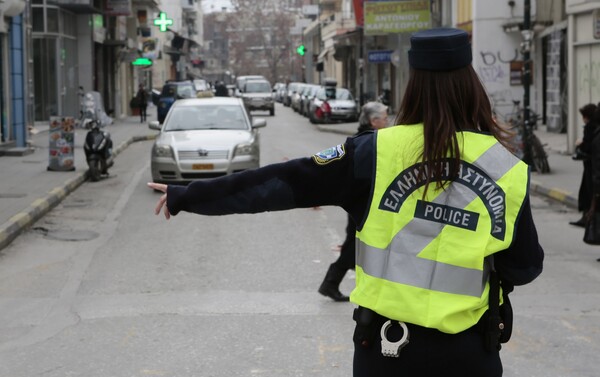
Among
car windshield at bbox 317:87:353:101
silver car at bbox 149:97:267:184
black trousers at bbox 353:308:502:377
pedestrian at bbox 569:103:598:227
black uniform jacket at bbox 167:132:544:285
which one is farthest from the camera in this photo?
car windshield at bbox 317:87:353:101

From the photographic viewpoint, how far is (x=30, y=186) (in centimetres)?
1786

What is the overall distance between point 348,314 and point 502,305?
5.15 m

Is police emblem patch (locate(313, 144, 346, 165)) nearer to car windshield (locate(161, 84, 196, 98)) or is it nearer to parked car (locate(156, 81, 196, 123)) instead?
parked car (locate(156, 81, 196, 123))

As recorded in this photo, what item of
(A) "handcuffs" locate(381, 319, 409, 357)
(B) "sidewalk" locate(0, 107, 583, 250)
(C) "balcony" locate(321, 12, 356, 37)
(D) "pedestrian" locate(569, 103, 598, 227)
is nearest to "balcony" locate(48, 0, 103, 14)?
(B) "sidewalk" locate(0, 107, 583, 250)

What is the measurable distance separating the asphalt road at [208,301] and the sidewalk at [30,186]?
0.79 ft

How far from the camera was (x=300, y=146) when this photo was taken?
2947 centimetres

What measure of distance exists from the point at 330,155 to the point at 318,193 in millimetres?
123

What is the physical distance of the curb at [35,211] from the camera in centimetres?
1254

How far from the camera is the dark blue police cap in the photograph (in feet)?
9.89

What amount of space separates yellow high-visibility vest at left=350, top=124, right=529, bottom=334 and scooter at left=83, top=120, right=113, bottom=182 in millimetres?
17318

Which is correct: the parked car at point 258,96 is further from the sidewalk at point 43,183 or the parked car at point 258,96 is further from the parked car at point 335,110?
the sidewalk at point 43,183

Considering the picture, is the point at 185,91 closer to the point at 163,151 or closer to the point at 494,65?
the point at 494,65

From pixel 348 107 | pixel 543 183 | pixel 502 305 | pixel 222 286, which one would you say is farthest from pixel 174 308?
pixel 348 107

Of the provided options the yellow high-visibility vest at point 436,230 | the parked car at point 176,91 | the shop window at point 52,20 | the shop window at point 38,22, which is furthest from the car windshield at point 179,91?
the yellow high-visibility vest at point 436,230
